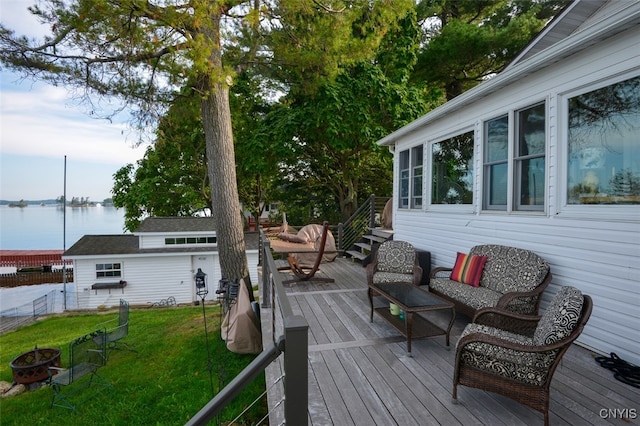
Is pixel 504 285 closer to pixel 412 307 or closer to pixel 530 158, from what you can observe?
pixel 412 307

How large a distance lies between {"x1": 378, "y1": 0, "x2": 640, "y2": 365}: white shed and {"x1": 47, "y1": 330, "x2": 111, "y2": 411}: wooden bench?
7.48 metres

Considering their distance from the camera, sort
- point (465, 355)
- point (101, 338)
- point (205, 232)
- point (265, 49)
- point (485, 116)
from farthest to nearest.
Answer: point (205, 232), point (265, 49), point (101, 338), point (485, 116), point (465, 355)

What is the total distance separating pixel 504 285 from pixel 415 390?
209 centimetres

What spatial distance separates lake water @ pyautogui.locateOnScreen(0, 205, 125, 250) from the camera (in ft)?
86.9

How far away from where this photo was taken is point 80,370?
602 cm

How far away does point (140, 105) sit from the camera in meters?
5.77

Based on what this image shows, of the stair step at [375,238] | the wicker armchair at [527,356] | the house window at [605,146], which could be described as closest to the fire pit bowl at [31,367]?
the stair step at [375,238]

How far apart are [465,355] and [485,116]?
3.92 m

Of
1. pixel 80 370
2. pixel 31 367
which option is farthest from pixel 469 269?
pixel 31 367

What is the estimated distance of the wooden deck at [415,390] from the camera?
227 centimetres

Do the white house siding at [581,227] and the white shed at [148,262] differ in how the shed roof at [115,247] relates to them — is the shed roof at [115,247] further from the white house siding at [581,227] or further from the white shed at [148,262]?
the white house siding at [581,227]

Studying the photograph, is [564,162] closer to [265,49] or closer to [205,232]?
[265,49]

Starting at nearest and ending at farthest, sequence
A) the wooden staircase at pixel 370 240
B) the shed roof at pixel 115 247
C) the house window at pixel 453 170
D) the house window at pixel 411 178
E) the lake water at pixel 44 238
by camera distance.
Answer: the house window at pixel 453 170
the house window at pixel 411 178
the wooden staircase at pixel 370 240
the shed roof at pixel 115 247
the lake water at pixel 44 238

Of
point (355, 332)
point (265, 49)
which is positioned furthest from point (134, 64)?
point (355, 332)
